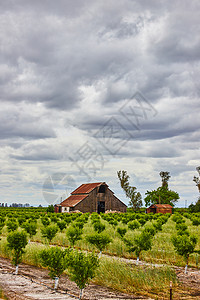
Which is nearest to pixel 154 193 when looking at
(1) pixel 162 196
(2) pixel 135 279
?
(1) pixel 162 196

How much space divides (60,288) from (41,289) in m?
0.86

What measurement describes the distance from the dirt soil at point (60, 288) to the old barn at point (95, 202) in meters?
44.1

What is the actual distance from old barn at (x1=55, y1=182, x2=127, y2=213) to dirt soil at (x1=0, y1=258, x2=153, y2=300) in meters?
44.1

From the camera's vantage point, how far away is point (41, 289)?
470 inches

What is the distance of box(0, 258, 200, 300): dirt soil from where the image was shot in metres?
11.0

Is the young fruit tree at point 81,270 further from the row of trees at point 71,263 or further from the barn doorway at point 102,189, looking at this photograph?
the barn doorway at point 102,189

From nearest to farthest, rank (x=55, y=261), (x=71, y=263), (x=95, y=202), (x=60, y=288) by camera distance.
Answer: (x=71, y=263)
(x=55, y=261)
(x=60, y=288)
(x=95, y=202)

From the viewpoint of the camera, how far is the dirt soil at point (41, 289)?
1092 centimetres

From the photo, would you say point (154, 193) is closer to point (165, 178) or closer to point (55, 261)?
point (165, 178)

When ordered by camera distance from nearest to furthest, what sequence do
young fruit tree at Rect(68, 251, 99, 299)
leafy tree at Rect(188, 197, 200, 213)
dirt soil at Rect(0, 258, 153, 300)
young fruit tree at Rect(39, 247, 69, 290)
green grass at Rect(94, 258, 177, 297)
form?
young fruit tree at Rect(68, 251, 99, 299), dirt soil at Rect(0, 258, 153, 300), young fruit tree at Rect(39, 247, 69, 290), green grass at Rect(94, 258, 177, 297), leafy tree at Rect(188, 197, 200, 213)

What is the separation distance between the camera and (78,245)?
23188 millimetres

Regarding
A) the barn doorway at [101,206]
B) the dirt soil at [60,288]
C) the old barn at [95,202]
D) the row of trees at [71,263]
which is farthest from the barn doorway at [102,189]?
the row of trees at [71,263]

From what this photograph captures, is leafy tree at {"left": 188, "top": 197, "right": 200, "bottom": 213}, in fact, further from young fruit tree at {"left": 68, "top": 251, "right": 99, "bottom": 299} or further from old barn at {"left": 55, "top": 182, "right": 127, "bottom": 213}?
young fruit tree at {"left": 68, "top": 251, "right": 99, "bottom": 299}

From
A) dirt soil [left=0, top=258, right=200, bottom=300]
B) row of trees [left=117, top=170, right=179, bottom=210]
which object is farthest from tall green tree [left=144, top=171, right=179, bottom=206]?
dirt soil [left=0, top=258, right=200, bottom=300]
